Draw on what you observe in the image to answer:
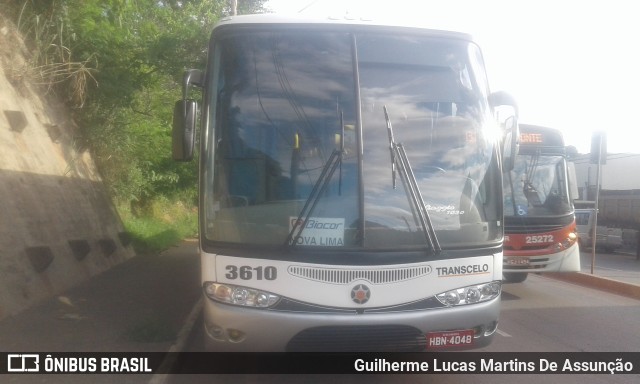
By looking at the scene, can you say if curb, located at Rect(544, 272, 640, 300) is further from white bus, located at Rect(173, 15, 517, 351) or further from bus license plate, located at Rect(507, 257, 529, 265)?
white bus, located at Rect(173, 15, 517, 351)

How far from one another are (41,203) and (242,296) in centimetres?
691

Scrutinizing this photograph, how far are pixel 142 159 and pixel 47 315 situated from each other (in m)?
11.4

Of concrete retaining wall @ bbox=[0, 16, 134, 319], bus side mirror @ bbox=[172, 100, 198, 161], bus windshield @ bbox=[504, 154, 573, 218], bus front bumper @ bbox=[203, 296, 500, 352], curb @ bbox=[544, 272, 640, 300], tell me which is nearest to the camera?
bus front bumper @ bbox=[203, 296, 500, 352]

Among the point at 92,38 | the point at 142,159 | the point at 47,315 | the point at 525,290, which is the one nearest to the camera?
the point at 47,315

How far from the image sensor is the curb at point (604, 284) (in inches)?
512

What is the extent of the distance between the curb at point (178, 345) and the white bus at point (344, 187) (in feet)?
2.67

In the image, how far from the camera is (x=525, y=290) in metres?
13.5

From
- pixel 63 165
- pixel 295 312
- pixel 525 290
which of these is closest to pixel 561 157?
pixel 525 290

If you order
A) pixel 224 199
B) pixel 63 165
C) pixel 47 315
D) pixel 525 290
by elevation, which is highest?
pixel 224 199

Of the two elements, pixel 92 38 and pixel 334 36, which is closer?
pixel 334 36

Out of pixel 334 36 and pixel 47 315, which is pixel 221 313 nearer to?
pixel 334 36

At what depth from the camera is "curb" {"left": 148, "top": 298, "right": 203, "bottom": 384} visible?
6504 mm

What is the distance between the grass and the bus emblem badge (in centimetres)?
1256

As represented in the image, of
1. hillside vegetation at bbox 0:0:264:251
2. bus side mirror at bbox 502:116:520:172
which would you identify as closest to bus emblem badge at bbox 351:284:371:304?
bus side mirror at bbox 502:116:520:172
